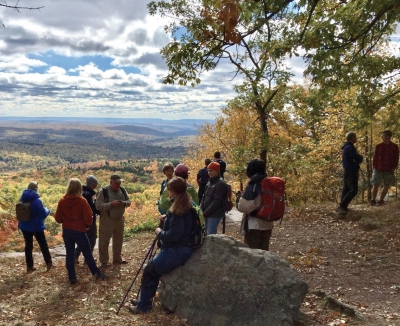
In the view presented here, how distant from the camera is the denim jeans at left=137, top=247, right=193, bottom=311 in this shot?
504 cm

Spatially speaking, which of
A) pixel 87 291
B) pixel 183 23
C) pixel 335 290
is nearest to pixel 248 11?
pixel 335 290

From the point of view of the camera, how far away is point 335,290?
246 inches

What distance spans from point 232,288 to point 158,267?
45.1 inches

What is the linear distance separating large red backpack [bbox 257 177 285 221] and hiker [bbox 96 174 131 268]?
11.5 feet

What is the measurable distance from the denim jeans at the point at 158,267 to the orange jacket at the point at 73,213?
7.03 feet

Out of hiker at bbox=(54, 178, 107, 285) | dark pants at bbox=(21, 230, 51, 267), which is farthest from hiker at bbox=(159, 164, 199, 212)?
dark pants at bbox=(21, 230, 51, 267)

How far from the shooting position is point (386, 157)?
1068 cm

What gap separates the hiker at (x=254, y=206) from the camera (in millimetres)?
5512

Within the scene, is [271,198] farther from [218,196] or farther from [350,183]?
[350,183]

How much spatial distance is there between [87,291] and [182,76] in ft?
18.7

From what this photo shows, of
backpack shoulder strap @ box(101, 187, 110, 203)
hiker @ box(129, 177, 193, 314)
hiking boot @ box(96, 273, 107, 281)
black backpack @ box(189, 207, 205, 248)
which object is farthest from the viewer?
backpack shoulder strap @ box(101, 187, 110, 203)

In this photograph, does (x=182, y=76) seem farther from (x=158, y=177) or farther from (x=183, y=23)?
(x=158, y=177)

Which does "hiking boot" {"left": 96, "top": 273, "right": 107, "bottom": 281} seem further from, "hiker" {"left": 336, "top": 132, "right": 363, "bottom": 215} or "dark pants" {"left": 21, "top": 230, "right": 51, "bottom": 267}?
"hiker" {"left": 336, "top": 132, "right": 363, "bottom": 215}

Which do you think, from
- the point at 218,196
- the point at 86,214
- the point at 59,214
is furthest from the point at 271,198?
the point at 59,214
